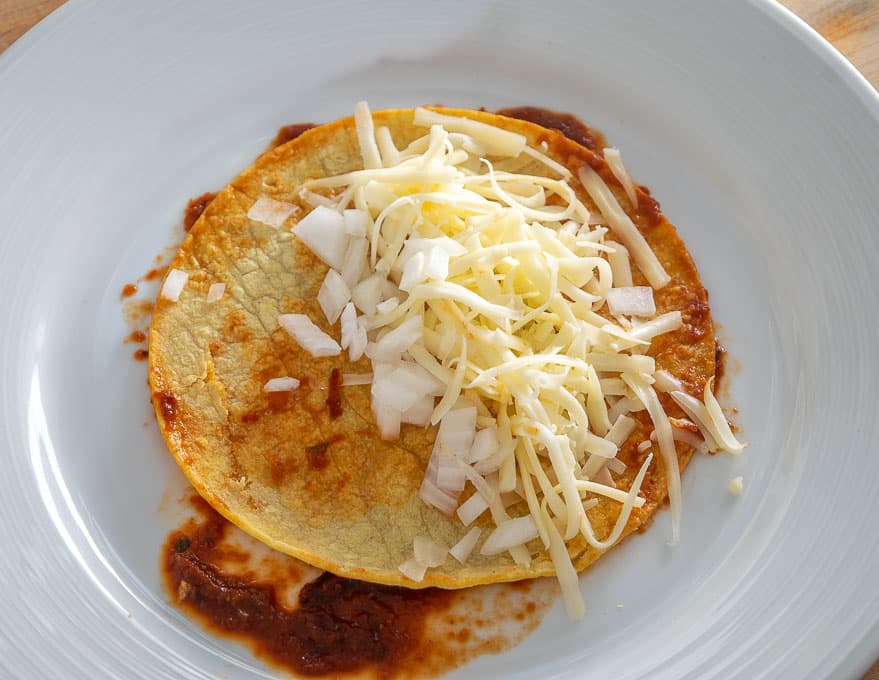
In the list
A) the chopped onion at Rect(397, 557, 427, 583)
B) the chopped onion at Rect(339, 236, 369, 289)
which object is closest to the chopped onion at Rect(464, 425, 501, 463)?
the chopped onion at Rect(397, 557, 427, 583)

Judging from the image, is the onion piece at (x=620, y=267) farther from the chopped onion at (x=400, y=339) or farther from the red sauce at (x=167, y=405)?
the red sauce at (x=167, y=405)

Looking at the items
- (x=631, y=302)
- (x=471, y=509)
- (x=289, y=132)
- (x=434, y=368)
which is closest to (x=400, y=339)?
(x=434, y=368)

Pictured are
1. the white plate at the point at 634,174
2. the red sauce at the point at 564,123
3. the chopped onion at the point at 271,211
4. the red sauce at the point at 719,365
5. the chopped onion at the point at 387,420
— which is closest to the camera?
the white plate at the point at 634,174

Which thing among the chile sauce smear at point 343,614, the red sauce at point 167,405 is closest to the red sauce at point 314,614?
the chile sauce smear at point 343,614

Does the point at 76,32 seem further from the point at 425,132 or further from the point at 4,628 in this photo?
the point at 4,628

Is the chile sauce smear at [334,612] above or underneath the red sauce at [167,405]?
underneath

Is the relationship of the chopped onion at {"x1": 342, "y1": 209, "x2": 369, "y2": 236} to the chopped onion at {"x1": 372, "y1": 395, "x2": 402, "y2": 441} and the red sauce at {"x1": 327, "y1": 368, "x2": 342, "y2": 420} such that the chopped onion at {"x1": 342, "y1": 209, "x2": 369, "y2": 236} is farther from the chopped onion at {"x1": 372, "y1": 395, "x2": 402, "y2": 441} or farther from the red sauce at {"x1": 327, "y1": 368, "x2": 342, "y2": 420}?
the chopped onion at {"x1": 372, "y1": 395, "x2": 402, "y2": 441}
